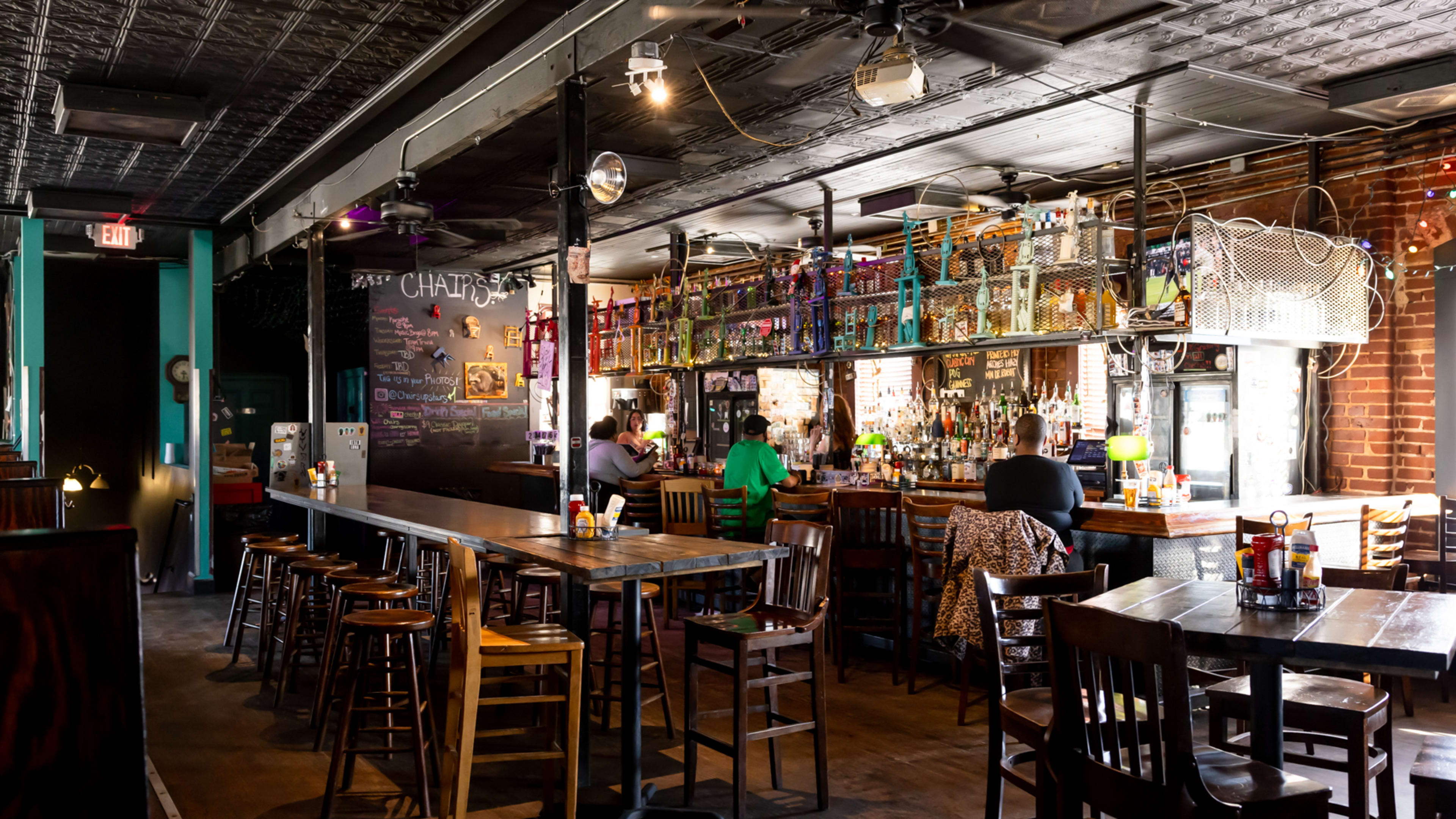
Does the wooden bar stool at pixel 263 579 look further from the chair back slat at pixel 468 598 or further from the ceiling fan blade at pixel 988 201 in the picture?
the ceiling fan blade at pixel 988 201

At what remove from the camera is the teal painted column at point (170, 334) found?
10.9 m

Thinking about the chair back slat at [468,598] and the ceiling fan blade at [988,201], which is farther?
the ceiling fan blade at [988,201]

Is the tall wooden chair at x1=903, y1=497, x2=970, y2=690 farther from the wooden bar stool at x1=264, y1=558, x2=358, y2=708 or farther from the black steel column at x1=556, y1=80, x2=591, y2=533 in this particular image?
the wooden bar stool at x1=264, y1=558, x2=358, y2=708

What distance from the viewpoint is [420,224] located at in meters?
7.28

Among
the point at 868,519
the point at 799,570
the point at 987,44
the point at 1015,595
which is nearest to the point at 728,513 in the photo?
the point at 868,519

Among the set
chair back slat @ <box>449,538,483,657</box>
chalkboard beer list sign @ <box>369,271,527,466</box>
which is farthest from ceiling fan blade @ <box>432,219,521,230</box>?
chair back slat @ <box>449,538,483,657</box>

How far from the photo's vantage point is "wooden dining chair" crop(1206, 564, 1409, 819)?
2.97 m

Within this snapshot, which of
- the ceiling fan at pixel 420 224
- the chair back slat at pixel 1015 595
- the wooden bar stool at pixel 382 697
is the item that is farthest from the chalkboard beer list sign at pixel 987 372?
the wooden bar stool at pixel 382 697

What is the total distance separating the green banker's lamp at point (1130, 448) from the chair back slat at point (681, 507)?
9.44 feet

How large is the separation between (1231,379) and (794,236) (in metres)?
5.32

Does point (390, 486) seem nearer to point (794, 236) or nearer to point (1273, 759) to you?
point (794, 236)

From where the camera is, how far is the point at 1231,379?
6.67 metres

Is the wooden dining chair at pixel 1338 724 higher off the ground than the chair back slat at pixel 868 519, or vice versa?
the chair back slat at pixel 868 519

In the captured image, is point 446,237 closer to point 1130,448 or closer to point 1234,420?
point 1130,448
